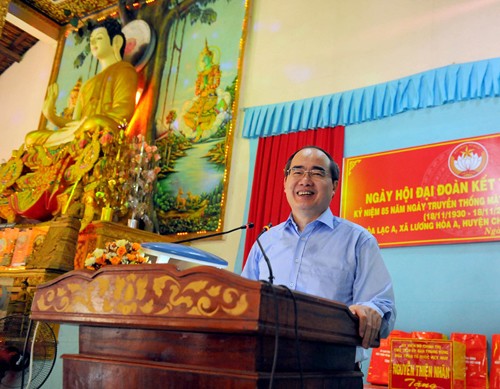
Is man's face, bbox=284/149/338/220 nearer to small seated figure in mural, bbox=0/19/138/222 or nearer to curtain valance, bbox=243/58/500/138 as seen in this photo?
curtain valance, bbox=243/58/500/138

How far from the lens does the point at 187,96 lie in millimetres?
5754

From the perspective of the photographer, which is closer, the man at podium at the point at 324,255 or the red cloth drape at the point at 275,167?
the man at podium at the point at 324,255

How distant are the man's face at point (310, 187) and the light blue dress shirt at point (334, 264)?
4cm

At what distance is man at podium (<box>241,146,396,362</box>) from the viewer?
1363mm

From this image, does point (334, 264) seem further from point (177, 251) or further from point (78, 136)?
point (78, 136)

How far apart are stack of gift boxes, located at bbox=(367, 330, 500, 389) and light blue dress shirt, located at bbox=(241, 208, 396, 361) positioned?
1702mm

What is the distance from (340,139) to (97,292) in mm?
3633

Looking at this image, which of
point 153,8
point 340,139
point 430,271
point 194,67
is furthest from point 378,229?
point 153,8

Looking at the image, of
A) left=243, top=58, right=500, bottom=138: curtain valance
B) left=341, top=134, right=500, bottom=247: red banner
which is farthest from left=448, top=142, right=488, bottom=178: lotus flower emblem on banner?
left=243, top=58, right=500, bottom=138: curtain valance

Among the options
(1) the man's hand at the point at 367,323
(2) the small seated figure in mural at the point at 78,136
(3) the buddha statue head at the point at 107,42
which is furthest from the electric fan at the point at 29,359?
(3) the buddha statue head at the point at 107,42

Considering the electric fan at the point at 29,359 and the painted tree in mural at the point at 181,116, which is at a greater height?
the painted tree in mural at the point at 181,116

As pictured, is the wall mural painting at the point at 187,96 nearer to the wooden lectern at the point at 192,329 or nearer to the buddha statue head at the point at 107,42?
the buddha statue head at the point at 107,42

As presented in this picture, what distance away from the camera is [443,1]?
4320 mm

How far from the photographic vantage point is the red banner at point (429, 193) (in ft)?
11.8
